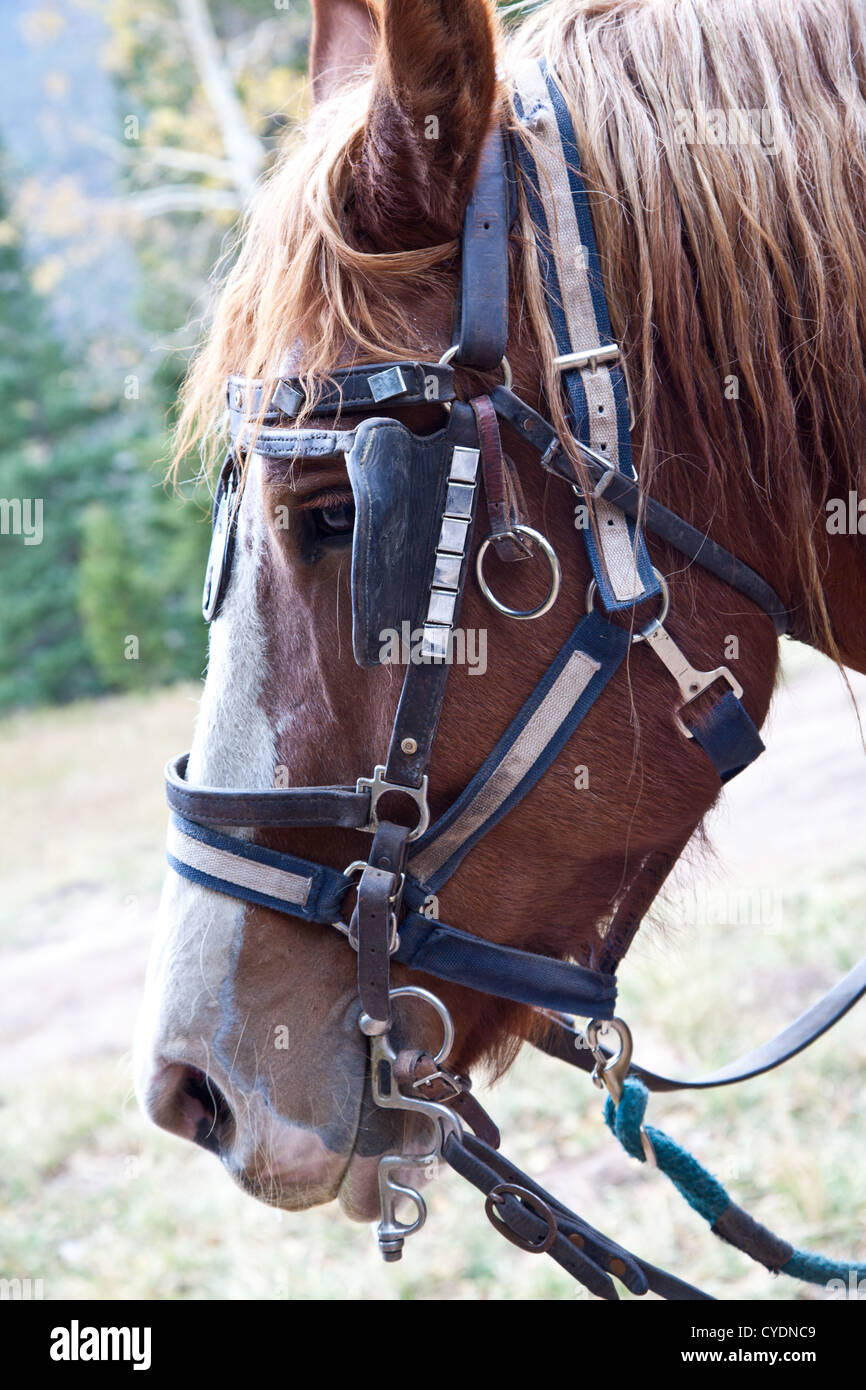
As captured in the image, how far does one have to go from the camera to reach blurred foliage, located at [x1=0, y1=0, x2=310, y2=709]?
14.5m

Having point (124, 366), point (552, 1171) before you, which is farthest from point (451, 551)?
point (124, 366)

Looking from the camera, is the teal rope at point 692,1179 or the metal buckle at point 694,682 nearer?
the metal buckle at point 694,682

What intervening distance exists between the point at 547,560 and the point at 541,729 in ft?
0.79

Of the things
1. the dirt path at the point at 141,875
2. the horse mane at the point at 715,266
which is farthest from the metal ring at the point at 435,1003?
the dirt path at the point at 141,875

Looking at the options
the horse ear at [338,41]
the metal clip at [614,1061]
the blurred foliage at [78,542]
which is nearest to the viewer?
the metal clip at [614,1061]

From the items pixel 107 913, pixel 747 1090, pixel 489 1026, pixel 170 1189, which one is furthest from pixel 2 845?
pixel 489 1026

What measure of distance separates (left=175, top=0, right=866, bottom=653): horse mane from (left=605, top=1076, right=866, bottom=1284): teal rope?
97cm

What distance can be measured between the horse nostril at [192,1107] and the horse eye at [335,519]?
842 mm

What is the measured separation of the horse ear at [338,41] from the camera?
6.97ft

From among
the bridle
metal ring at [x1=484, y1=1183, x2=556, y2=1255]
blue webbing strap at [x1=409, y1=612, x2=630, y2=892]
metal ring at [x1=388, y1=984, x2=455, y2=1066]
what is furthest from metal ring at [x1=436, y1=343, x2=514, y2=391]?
metal ring at [x1=484, y1=1183, x2=556, y2=1255]

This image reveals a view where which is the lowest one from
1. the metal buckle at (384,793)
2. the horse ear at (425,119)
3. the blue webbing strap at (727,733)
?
the metal buckle at (384,793)

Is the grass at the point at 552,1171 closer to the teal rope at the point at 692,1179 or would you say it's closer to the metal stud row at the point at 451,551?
the teal rope at the point at 692,1179

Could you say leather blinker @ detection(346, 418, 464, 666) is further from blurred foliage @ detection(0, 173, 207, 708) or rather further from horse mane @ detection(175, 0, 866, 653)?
blurred foliage @ detection(0, 173, 207, 708)

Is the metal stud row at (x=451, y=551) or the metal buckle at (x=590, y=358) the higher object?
the metal buckle at (x=590, y=358)
